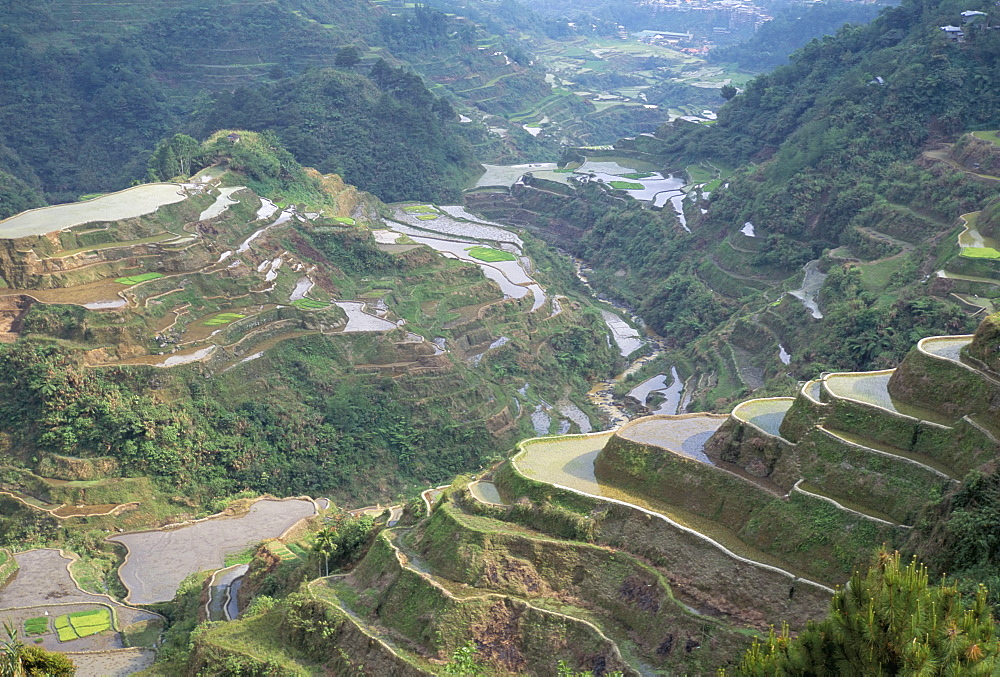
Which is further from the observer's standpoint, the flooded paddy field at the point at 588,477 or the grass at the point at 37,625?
the grass at the point at 37,625

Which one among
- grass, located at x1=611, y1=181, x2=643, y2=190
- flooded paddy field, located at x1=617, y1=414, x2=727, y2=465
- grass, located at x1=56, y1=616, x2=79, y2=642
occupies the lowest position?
grass, located at x1=611, y1=181, x2=643, y2=190

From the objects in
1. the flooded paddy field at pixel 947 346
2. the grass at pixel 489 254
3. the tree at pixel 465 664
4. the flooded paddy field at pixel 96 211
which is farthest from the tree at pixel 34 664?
the grass at pixel 489 254

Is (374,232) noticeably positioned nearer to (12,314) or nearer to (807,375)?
(12,314)

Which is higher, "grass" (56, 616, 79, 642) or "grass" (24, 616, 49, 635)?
"grass" (24, 616, 49, 635)

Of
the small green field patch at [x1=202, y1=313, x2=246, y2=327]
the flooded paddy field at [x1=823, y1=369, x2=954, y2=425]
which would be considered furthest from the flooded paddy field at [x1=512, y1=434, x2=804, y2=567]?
the small green field patch at [x1=202, y1=313, x2=246, y2=327]

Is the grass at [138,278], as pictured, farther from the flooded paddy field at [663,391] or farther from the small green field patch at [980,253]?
the small green field patch at [980,253]

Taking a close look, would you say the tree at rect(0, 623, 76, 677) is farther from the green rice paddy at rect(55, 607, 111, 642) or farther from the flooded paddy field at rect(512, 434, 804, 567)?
the flooded paddy field at rect(512, 434, 804, 567)
